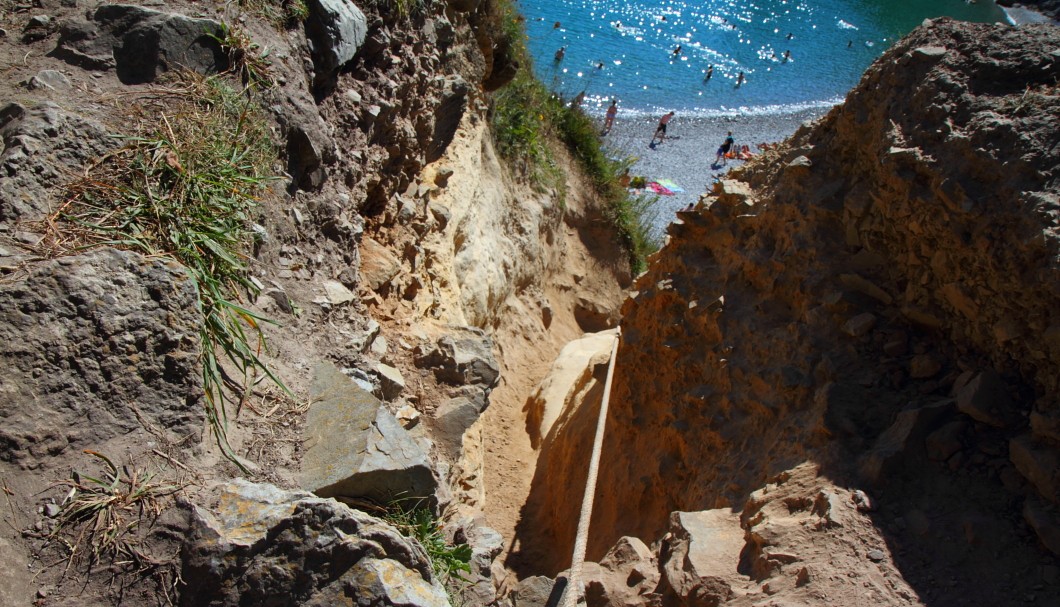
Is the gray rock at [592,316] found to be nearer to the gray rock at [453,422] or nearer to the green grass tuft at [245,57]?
the gray rock at [453,422]

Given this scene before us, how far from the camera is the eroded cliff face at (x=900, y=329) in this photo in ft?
9.84

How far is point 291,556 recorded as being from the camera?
2320 mm

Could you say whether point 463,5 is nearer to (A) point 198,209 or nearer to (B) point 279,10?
(B) point 279,10

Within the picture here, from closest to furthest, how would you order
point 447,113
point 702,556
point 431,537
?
1. point 431,537
2. point 702,556
3. point 447,113

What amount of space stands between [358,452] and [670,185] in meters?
15.4

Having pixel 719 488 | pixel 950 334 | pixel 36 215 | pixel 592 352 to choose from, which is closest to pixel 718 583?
pixel 719 488

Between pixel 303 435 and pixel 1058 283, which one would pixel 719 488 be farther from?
pixel 303 435

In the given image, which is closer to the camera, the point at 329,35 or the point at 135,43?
the point at 135,43

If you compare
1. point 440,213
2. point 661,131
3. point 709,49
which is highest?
point 709,49

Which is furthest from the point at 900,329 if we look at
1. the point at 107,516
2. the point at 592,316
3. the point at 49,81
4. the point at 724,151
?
the point at 724,151

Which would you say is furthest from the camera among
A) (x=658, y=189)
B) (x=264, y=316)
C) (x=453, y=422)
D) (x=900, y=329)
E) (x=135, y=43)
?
(x=658, y=189)

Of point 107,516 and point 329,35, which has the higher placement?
point 329,35

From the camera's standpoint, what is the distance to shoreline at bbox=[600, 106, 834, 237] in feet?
58.2

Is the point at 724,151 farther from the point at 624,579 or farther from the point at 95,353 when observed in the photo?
the point at 95,353
